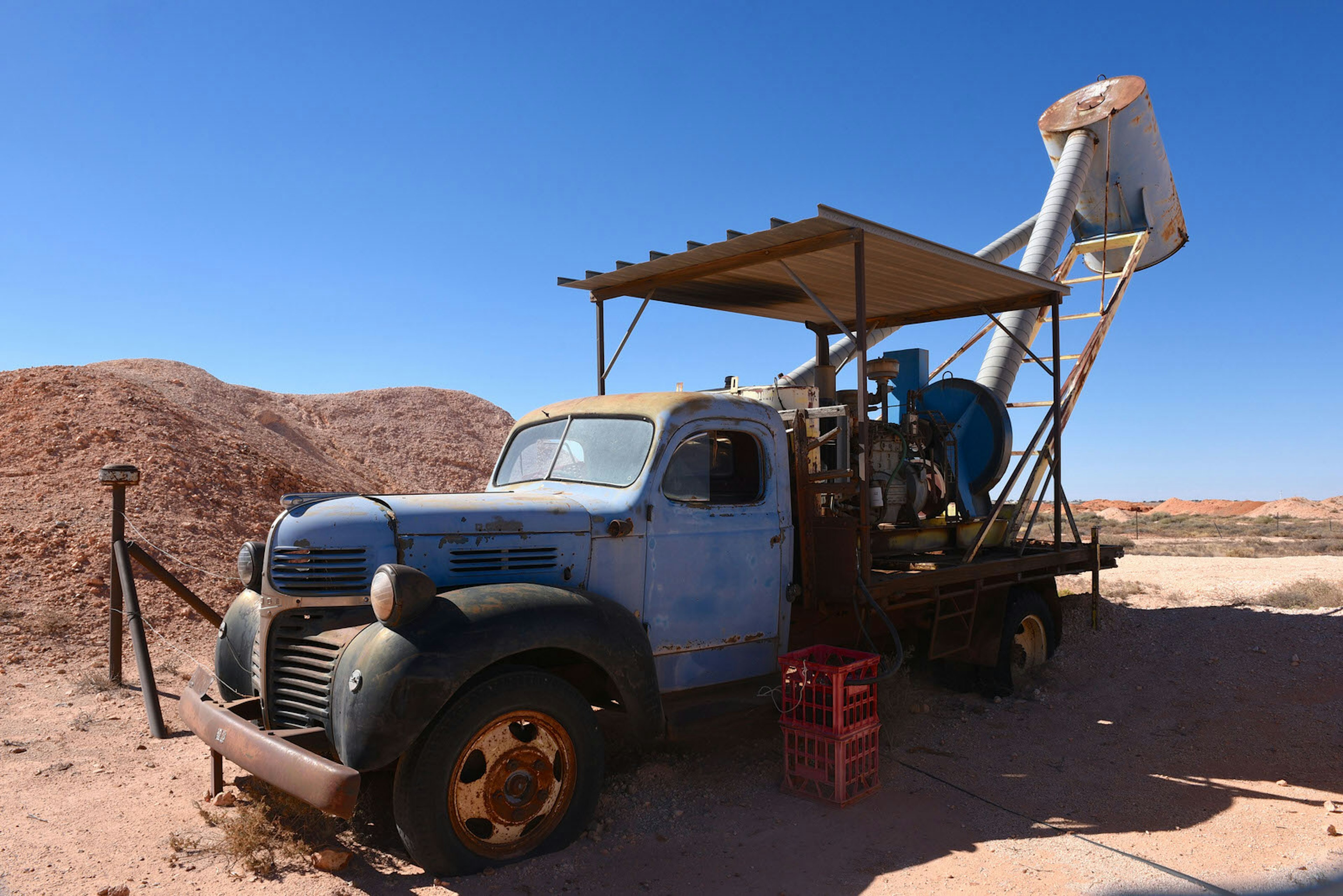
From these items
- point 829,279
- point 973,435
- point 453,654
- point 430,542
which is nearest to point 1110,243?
point 973,435

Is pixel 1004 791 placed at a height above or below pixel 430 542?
below

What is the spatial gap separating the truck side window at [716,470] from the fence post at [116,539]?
4.70m

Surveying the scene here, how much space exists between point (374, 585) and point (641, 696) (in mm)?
1452

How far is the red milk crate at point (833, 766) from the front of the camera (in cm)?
505

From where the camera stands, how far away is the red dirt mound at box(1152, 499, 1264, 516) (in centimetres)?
4788

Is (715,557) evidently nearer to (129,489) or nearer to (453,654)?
(453,654)

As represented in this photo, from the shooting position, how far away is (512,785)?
13.8 ft

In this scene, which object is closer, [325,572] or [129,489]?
[325,572]

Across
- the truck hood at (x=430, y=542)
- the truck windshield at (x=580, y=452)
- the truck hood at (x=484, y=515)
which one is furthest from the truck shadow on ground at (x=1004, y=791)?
the truck windshield at (x=580, y=452)

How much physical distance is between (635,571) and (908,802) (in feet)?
6.81

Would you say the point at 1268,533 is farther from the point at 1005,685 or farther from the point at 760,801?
the point at 760,801

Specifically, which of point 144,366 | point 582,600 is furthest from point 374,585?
point 144,366

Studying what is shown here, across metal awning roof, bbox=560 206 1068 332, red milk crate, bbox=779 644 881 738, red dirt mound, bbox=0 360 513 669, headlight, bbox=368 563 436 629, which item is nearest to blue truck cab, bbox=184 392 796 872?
headlight, bbox=368 563 436 629

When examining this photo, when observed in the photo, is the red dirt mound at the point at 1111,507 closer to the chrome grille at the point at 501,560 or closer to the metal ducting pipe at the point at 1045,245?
the metal ducting pipe at the point at 1045,245
